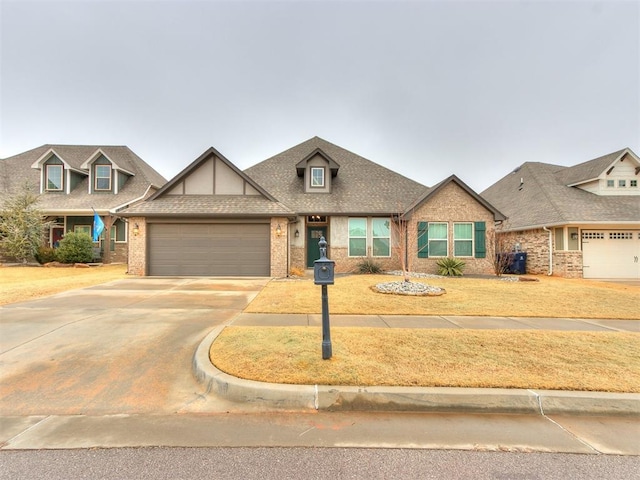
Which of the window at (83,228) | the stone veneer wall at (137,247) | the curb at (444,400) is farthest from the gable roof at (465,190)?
the window at (83,228)

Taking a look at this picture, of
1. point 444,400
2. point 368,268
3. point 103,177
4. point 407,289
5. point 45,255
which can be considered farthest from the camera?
point 103,177

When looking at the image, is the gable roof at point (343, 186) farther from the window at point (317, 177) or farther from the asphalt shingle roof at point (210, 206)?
the asphalt shingle roof at point (210, 206)

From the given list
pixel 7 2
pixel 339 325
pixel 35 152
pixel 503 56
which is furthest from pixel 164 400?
pixel 35 152

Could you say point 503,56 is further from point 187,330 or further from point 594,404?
point 187,330

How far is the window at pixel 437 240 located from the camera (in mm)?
14227

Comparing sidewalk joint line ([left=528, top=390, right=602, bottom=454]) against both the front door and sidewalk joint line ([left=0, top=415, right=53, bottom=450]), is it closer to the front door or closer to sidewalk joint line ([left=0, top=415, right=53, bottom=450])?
sidewalk joint line ([left=0, top=415, right=53, bottom=450])

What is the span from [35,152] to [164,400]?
30214 mm

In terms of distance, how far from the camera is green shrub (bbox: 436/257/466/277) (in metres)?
13.2

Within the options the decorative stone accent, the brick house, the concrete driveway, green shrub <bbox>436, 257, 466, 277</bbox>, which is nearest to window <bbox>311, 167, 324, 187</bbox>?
the brick house

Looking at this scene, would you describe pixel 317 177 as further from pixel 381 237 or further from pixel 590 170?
pixel 590 170

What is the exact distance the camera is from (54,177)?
18938mm

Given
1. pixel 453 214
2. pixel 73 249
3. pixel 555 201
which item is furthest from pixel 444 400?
pixel 73 249

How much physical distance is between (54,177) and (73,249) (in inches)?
293

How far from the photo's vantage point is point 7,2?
37.3 feet
